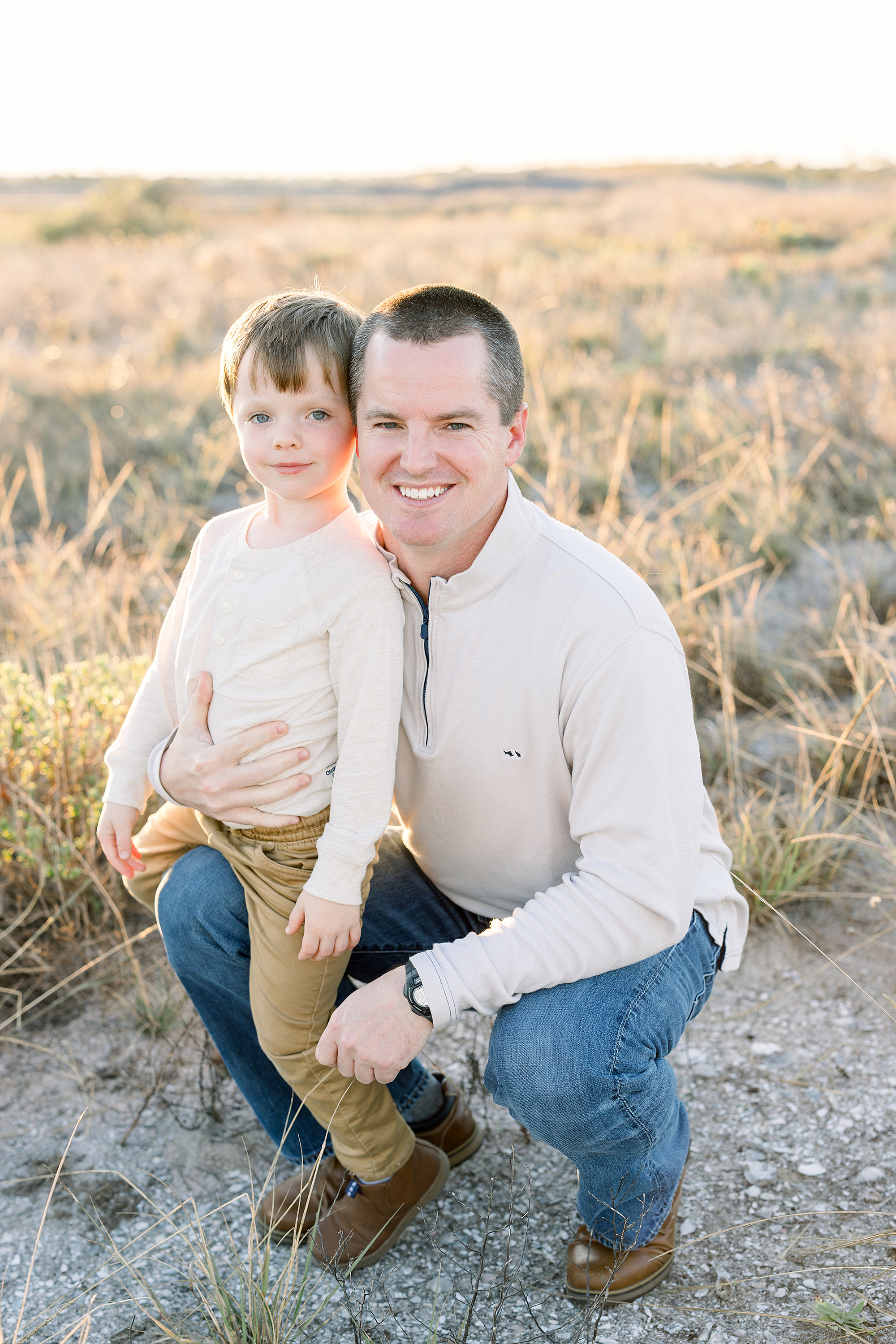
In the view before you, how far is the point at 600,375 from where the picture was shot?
7156 mm

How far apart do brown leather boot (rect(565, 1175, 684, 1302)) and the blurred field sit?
120 cm

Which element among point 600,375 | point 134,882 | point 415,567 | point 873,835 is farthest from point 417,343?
point 600,375

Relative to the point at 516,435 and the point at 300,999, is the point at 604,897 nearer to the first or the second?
the point at 300,999

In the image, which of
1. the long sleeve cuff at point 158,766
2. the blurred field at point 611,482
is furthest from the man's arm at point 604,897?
the blurred field at point 611,482

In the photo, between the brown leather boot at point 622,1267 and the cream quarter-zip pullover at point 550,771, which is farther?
the brown leather boot at point 622,1267

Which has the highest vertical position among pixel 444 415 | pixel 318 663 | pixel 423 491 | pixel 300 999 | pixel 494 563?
pixel 444 415

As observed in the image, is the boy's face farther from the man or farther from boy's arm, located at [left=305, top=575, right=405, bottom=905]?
boy's arm, located at [left=305, top=575, right=405, bottom=905]

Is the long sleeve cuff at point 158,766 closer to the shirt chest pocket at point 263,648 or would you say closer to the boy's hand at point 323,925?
the shirt chest pocket at point 263,648

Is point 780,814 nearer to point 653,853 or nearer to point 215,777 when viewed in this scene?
point 653,853

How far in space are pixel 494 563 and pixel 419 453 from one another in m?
0.25

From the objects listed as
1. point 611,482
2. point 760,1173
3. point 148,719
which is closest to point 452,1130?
point 760,1173

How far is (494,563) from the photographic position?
201cm

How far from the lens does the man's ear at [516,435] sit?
2098 mm

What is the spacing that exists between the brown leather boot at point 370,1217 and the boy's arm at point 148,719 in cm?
95
